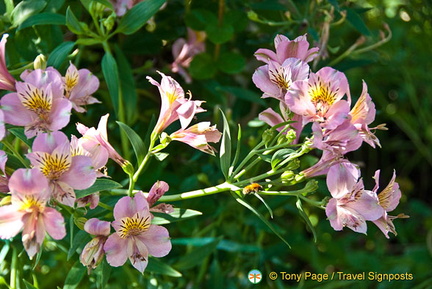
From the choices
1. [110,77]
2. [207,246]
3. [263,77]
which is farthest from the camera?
[207,246]

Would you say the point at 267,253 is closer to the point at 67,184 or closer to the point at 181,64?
the point at 181,64

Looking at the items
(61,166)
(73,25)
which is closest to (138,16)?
(73,25)

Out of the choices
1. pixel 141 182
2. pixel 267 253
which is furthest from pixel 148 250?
pixel 267 253

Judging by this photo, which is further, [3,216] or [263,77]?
[263,77]

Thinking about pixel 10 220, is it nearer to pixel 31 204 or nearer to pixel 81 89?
pixel 31 204

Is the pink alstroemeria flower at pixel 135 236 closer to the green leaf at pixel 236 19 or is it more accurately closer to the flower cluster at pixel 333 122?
the flower cluster at pixel 333 122

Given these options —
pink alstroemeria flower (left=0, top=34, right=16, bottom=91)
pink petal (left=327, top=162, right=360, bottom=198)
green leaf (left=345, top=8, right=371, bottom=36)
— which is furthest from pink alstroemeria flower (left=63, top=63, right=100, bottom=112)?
green leaf (left=345, top=8, right=371, bottom=36)

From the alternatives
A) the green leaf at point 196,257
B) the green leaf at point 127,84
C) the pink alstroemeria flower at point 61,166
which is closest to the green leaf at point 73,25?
the green leaf at point 127,84
